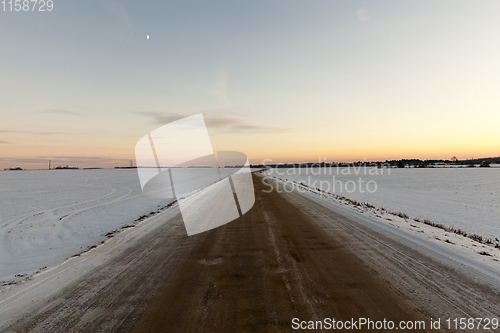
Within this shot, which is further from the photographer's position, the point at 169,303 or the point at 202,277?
the point at 202,277

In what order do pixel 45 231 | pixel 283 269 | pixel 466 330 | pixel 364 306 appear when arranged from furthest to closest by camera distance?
pixel 45 231 → pixel 283 269 → pixel 364 306 → pixel 466 330

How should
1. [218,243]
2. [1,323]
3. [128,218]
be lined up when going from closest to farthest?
[1,323]
[218,243]
[128,218]

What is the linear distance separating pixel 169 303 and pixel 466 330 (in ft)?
12.9

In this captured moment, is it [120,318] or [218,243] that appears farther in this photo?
[218,243]

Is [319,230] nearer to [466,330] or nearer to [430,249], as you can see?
[430,249]

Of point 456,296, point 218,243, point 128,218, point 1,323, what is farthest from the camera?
point 128,218

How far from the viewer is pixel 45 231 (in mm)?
8789

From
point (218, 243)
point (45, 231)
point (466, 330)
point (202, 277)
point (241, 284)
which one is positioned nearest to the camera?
point (466, 330)

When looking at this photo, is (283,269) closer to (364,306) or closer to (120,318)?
(364,306)

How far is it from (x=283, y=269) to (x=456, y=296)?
275 cm

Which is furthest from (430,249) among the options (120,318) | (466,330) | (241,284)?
(120,318)

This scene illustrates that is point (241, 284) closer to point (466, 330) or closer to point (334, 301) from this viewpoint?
point (334, 301)

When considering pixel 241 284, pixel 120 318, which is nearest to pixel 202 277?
pixel 241 284

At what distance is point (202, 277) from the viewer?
4.44 m
